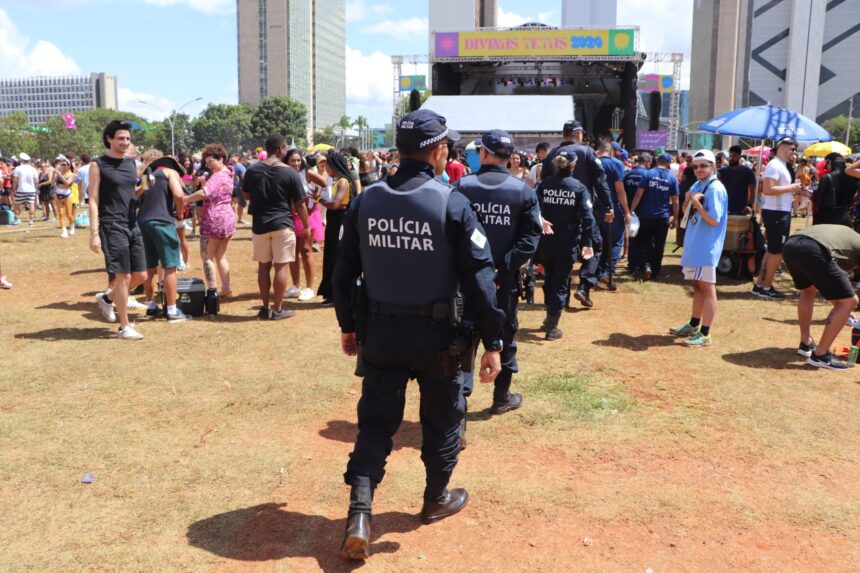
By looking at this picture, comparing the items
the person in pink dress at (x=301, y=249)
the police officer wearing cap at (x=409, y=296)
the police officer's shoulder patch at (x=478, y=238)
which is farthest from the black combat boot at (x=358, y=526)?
the person in pink dress at (x=301, y=249)

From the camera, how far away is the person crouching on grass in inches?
268

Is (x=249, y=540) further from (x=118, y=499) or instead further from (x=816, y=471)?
(x=816, y=471)

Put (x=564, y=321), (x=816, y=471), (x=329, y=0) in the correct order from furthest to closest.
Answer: (x=329, y=0) < (x=564, y=321) < (x=816, y=471)

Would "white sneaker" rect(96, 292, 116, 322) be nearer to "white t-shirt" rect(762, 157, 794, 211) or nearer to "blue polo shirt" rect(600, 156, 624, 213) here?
"blue polo shirt" rect(600, 156, 624, 213)

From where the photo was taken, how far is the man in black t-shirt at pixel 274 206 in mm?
7852

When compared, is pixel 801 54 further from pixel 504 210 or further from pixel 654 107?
pixel 504 210

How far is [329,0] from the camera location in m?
170

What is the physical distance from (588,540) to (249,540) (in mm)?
1740

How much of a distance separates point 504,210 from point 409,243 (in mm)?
1611

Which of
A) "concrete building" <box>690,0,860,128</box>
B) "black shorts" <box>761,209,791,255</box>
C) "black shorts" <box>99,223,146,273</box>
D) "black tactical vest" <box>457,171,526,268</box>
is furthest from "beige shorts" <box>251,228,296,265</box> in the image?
"concrete building" <box>690,0,860,128</box>

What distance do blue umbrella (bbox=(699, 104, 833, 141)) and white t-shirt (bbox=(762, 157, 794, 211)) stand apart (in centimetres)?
183

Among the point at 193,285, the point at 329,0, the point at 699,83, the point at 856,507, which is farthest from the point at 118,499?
the point at 329,0

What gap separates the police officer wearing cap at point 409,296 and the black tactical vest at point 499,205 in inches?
48.7

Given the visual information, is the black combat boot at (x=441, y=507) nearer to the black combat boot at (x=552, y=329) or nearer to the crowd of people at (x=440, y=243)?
the crowd of people at (x=440, y=243)
